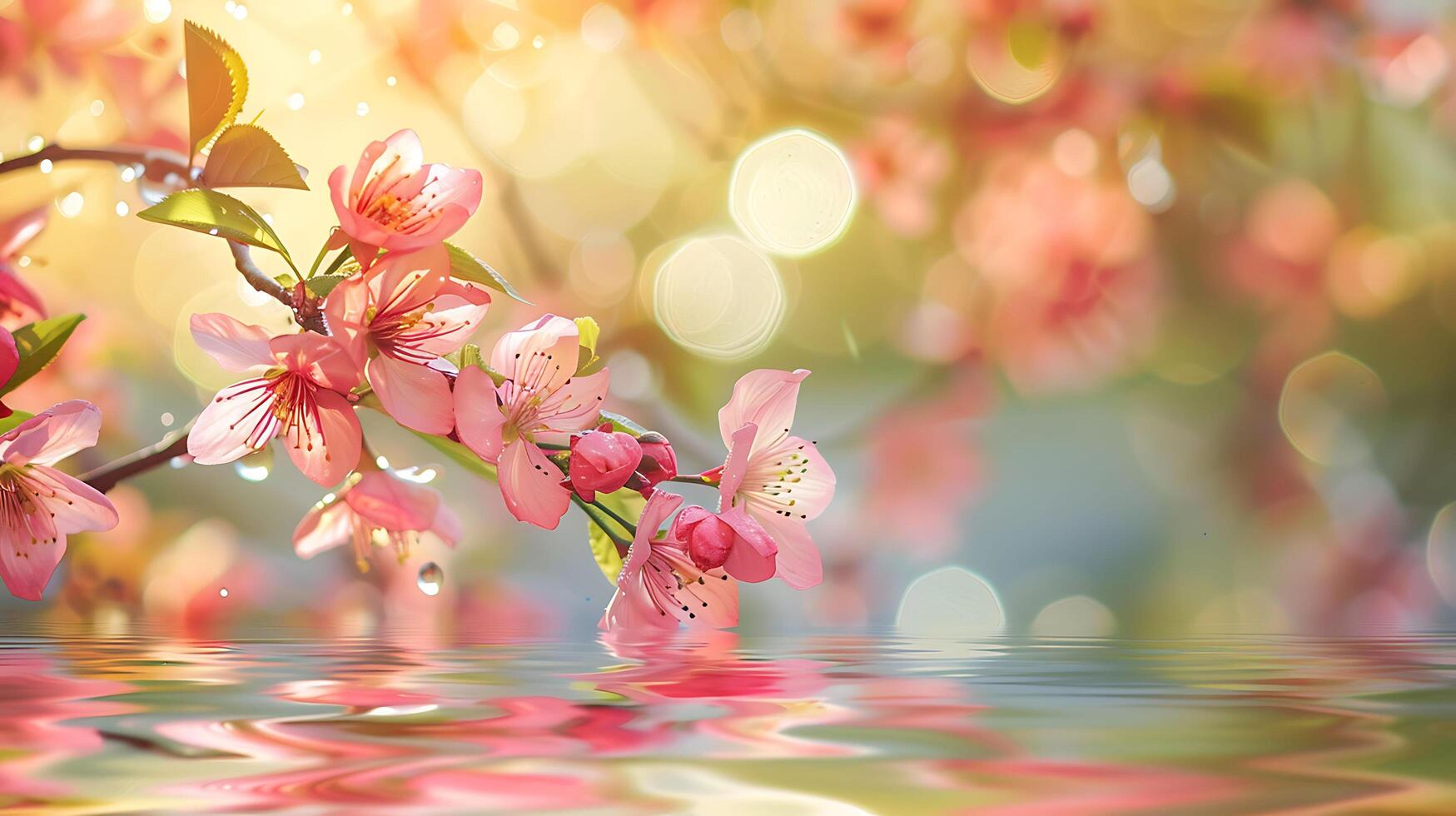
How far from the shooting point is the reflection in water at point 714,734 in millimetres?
203

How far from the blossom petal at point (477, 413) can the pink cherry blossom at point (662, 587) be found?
2.1 inches

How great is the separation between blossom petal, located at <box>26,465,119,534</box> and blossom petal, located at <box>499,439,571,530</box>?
151 millimetres

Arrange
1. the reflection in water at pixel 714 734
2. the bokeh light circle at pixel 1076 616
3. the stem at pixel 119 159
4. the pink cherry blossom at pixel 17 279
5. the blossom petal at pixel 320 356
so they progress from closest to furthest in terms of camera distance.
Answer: the reflection in water at pixel 714 734, the blossom petal at pixel 320 356, the stem at pixel 119 159, the pink cherry blossom at pixel 17 279, the bokeh light circle at pixel 1076 616

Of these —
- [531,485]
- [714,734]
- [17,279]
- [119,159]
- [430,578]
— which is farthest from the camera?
[430,578]

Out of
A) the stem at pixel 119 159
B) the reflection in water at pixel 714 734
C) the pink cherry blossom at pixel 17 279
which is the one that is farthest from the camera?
the pink cherry blossom at pixel 17 279

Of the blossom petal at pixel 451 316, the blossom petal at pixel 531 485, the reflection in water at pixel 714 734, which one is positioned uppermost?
the blossom petal at pixel 451 316

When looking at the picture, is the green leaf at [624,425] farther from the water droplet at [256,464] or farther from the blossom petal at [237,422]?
the water droplet at [256,464]

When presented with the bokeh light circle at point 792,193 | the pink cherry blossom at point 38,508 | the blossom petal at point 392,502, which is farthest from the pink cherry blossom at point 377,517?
the bokeh light circle at point 792,193

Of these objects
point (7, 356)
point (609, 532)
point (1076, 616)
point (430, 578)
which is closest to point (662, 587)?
point (609, 532)

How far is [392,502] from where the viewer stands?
1.64 ft

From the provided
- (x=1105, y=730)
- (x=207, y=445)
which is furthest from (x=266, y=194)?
(x=1105, y=730)

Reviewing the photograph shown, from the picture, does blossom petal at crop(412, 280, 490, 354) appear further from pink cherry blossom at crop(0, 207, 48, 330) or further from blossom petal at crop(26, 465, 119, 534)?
pink cherry blossom at crop(0, 207, 48, 330)

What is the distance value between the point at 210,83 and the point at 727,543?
233 mm

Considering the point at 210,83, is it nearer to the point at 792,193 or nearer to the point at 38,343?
the point at 38,343
